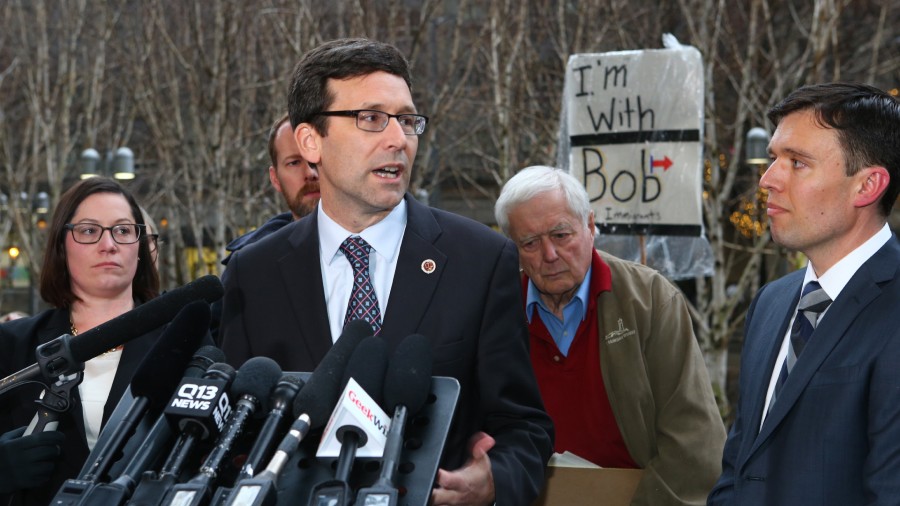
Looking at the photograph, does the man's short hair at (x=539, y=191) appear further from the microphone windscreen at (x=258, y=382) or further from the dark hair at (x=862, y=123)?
the microphone windscreen at (x=258, y=382)

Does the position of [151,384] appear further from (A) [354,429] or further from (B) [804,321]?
(B) [804,321]

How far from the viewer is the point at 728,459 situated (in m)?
3.68

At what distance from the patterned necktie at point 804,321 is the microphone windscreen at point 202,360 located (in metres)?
1.68

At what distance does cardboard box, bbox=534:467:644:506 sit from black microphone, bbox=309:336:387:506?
211 centimetres

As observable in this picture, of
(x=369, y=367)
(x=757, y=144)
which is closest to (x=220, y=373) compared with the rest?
(x=369, y=367)

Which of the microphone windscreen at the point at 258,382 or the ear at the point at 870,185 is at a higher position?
the ear at the point at 870,185

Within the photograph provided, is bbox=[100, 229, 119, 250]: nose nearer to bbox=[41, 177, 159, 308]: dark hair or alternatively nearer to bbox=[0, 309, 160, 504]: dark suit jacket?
bbox=[41, 177, 159, 308]: dark hair

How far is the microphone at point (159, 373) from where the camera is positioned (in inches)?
95.4

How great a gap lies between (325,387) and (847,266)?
5.76 ft

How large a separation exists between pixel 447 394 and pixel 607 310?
229cm

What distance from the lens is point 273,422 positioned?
238 cm

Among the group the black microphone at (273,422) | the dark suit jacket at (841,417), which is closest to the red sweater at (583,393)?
the dark suit jacket at (841,417)

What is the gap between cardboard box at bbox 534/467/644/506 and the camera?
4480 mm

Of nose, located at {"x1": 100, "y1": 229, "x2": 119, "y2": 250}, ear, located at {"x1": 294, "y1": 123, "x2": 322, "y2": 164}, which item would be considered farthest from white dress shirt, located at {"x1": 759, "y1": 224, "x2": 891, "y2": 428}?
nose, located at {"x1": 100, "y1": 229, "x2": 119, "y2": 250}
